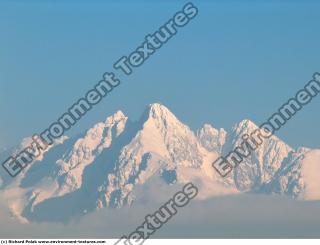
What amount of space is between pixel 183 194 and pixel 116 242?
10.4 meters

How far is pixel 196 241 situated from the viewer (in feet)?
256

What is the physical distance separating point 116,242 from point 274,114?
103ft

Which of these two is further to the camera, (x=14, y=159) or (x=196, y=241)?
(x=14, y=159)

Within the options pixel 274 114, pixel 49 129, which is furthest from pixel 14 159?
pixel 274 114

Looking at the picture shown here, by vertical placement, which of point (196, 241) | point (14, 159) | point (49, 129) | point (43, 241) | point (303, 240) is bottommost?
point (303, 240)

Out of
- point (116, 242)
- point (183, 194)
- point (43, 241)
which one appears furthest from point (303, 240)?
point (43, 241)

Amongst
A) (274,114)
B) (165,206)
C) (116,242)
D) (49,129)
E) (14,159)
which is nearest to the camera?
(116,242)

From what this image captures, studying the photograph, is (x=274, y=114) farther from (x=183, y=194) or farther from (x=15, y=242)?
(x=15, y=242)

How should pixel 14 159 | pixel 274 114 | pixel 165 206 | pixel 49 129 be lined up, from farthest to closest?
pixel 14 159
pixel 274 114
pixel 49 129
pixel 165 206

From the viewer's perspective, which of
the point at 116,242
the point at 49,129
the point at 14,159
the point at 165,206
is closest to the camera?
the point at 116,242

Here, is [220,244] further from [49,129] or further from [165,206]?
[49,129]

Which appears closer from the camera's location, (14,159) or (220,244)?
(220,244)

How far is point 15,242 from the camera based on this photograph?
7606 cm

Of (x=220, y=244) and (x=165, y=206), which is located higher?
(x=165, y=206)
